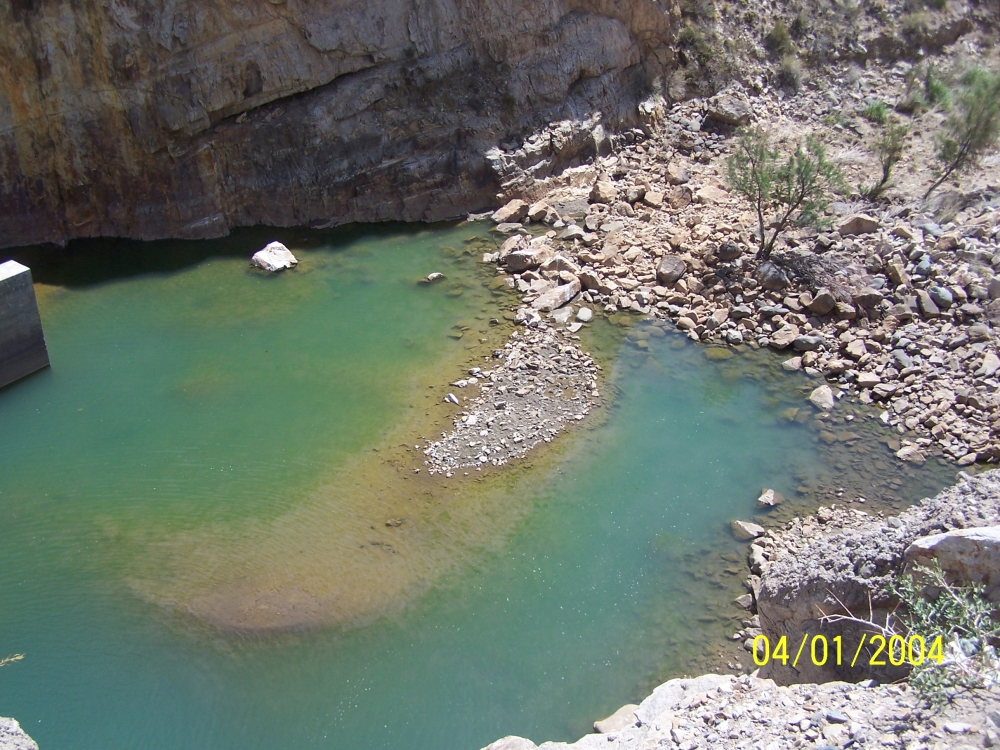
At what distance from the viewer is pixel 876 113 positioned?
2183 cm

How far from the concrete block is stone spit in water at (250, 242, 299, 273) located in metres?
4.53

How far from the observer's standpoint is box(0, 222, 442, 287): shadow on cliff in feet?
59.5

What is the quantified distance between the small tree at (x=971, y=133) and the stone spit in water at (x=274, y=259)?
13.8 metres

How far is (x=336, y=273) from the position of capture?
716 inches

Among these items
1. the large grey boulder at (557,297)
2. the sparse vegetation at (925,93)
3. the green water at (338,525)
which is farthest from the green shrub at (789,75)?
the green water at (338,525)

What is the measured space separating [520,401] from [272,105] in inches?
392

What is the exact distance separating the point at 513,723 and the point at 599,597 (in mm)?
2162

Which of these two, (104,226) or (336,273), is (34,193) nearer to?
(104,226)

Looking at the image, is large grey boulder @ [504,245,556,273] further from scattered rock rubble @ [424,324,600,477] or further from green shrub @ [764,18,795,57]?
green shrub @ [764,18,795,57]

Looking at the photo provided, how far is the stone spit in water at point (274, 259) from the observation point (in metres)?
18.2

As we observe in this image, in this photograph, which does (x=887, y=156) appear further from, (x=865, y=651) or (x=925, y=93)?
(x=865, y=651)

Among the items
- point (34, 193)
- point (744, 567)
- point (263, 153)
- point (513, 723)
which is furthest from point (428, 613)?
point (34, 193)

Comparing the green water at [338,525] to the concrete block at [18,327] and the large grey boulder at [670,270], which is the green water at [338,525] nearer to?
the concrete block at [18,327]

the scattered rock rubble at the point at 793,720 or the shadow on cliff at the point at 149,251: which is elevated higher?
the shadow on cliff at the point at 149,251
